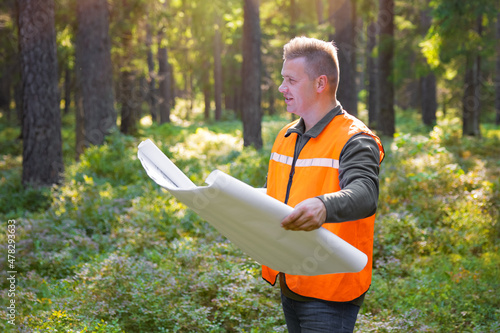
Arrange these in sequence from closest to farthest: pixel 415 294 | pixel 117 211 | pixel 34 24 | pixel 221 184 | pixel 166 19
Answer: pixel 221 184
pixel 415 294
pixel 117 211
pixel 34 24
pixel 166 19

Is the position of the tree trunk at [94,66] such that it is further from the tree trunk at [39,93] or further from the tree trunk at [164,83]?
the tree trunk at [164,83]

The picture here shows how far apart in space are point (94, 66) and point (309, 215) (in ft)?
38.3

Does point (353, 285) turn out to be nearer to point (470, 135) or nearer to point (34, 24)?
point (34, 24)

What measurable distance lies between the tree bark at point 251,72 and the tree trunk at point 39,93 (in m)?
6.06

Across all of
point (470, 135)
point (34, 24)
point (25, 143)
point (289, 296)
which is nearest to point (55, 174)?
point (25, 143)

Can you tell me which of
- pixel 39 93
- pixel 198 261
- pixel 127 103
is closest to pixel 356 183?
pixel 198 261

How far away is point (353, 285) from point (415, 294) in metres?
3.18

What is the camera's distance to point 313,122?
243 cm

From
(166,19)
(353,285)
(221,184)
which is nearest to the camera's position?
(221,184)

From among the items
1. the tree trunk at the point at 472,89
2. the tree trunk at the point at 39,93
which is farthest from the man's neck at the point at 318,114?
the tree trunk at the point at 472,89

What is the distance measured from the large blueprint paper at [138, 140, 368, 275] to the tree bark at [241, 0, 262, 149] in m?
11.9

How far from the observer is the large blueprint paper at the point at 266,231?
1.87m

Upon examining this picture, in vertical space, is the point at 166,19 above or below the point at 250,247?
above

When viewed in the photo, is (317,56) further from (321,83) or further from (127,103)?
(127,103)
